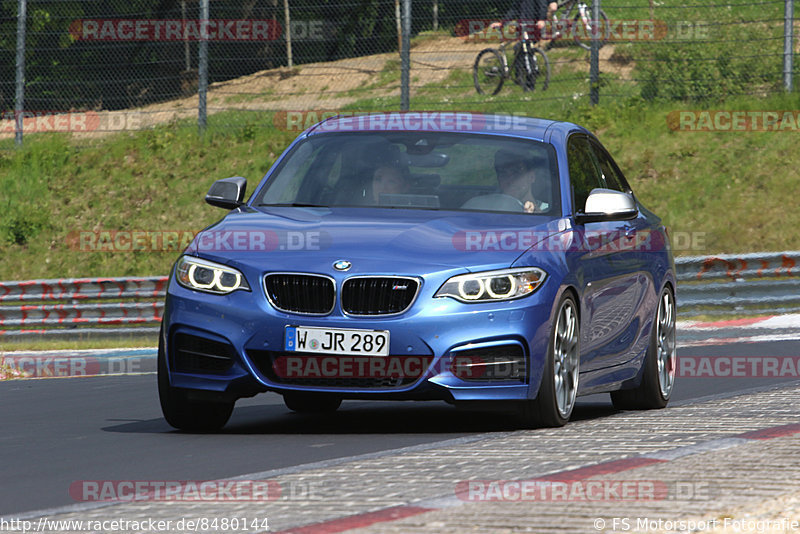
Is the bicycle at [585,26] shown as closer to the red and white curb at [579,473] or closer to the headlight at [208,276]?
the headlight at [208,276]

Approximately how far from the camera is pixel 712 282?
18.7m

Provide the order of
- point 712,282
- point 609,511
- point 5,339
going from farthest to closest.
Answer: point 5,339
point 712,282
point 609,511

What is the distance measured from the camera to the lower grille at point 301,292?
24.7 ft

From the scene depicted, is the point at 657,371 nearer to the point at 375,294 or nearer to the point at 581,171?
the point at 581,171

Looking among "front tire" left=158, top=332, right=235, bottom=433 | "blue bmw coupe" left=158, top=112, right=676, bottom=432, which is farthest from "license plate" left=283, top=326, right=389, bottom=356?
"front tire" left=158, top=332, right=235, bottom=433

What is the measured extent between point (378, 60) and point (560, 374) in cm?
1945

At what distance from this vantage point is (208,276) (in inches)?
306

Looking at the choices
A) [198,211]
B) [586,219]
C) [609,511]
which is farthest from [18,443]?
[198,211]

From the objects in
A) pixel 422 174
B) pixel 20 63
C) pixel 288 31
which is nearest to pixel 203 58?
pixel 20 63

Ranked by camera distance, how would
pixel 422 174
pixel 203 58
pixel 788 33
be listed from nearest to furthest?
pixel 422 174 < pixel 788 33 < pixel 203 58

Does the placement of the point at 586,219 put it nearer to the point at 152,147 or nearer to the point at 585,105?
the point at 585,105

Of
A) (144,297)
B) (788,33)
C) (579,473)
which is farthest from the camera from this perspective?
(788,33)

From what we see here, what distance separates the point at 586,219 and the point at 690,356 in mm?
6213

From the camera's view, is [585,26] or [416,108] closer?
[585,26]
